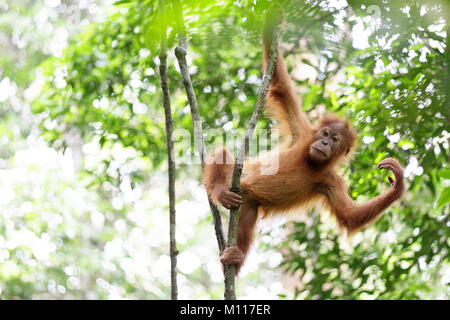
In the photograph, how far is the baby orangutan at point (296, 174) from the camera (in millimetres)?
4570

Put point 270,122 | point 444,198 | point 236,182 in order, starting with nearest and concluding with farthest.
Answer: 1. point 444,198
2. point 236,182
3. point 270,122

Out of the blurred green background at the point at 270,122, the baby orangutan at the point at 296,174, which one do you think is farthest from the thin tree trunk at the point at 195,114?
the baby orangutan at the point at 296,174

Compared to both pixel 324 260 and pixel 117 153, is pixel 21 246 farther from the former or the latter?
pixel 324 260

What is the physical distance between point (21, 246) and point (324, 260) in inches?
231

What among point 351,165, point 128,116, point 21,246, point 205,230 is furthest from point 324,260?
point 205,230

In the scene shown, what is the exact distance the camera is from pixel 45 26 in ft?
38.0

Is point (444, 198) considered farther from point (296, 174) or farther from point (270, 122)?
point (270, 122)

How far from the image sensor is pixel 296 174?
476 centimetres

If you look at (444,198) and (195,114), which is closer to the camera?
(444,198)

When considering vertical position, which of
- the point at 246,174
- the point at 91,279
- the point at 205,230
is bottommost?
the point at 205,230

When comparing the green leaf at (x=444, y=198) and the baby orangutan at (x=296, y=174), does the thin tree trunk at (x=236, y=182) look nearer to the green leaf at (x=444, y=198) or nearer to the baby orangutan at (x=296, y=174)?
the baby orangutan at (x=296, y=174)

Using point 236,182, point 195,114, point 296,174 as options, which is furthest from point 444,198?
point 296,174

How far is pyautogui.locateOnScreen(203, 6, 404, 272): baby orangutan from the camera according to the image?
457 cm

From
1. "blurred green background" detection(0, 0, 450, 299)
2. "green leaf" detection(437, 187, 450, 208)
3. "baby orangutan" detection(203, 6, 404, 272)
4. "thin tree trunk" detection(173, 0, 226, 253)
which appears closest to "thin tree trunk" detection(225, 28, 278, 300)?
"thin tree trunk" detection(173, 0, 226, 253)
